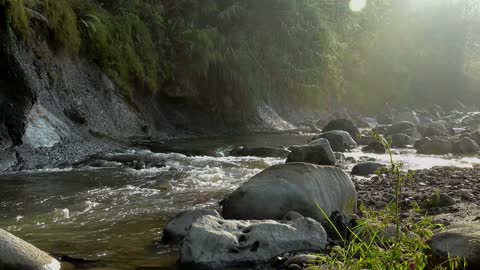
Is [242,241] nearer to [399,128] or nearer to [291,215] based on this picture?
[291,215]

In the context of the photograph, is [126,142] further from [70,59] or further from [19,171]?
[19,171]

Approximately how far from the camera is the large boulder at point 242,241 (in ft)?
14.8

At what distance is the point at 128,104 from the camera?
14875mm

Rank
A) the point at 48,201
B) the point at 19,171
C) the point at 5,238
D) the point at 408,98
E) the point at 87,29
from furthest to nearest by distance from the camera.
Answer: the point at 408,98 → the point at 87,29 → the point at 19,171 → the point at 48,201 → the point at 5,238

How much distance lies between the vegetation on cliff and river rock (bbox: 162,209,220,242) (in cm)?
692

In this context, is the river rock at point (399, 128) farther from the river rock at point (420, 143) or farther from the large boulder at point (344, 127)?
the river rock at point (420, 143)

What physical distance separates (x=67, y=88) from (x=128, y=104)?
236cm

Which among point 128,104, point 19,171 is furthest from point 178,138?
point 19,171

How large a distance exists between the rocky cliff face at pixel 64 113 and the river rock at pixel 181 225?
5.35 metres

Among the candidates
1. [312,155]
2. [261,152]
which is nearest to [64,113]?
[261,152]

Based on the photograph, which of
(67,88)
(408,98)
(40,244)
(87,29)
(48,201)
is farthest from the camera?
(408,98)

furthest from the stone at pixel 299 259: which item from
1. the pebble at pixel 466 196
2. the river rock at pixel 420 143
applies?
the river rock at pixel 420 143

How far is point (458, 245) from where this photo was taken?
3.75m

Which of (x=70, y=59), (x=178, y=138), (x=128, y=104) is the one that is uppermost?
(x=70, y=59)
